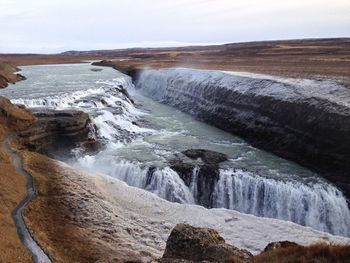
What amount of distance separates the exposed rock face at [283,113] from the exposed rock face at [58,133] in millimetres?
13492

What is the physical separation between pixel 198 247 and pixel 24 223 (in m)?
7.01

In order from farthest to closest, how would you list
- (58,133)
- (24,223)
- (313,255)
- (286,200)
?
1. (58,133)
2. (286,200)
3. (24,223)
4. (313,255)

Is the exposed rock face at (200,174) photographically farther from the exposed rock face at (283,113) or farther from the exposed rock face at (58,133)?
the exposed rock face at (58,133)

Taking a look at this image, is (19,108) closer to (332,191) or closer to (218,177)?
(218,177)

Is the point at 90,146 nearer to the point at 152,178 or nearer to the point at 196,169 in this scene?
the point at 152,178

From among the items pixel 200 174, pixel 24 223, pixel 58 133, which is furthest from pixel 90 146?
pixel 24 223

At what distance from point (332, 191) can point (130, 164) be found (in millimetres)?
12578

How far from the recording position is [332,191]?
25.6 meters

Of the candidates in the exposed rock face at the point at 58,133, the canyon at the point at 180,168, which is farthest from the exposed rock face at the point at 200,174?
the exposed rock face at the point at 58,133

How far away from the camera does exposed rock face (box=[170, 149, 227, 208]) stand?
2686 centimetres

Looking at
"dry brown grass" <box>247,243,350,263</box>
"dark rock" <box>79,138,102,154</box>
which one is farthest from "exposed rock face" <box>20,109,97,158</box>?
"dry brown grass" <box>247,243,350,263</box>

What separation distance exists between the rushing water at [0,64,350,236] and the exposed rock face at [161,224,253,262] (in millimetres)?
11655

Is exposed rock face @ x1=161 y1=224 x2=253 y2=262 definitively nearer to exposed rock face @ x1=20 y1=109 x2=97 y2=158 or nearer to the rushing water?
the rushing water

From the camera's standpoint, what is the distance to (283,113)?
116 ft
